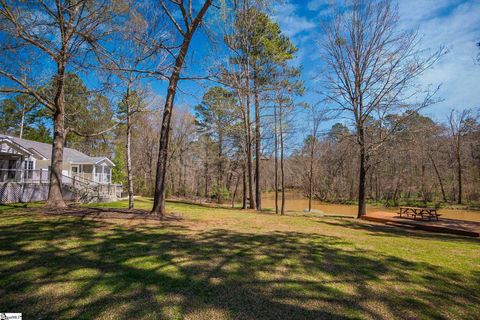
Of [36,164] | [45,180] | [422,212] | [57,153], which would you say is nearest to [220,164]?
[45,180]

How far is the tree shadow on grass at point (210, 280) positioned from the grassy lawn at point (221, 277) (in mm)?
14

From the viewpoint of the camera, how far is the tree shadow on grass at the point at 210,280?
2.43 metres

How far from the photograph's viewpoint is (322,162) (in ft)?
105

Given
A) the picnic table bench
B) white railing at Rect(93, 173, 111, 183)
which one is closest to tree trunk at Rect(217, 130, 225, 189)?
white railing at Rect(93, 173, 111, 183)

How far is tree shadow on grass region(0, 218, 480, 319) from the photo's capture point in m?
2.43

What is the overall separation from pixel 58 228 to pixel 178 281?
417 cm

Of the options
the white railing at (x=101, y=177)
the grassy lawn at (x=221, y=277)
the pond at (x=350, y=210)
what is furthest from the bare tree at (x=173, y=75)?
the white railing at (x=101, y=177)

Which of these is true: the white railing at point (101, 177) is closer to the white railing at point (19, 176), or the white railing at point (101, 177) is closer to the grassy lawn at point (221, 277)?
the white railing at point (19, 176)

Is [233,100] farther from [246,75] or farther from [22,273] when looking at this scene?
[22,273]

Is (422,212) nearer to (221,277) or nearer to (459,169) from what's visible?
(221,277)

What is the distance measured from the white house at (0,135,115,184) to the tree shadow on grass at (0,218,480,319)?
38.0 ft

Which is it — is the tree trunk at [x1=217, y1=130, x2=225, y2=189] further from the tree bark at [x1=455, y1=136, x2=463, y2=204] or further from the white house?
the tree bark at [x1=455, y1=136, x2=463, y2=204]

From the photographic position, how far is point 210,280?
122 inches

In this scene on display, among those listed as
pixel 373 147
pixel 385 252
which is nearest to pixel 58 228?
pixel 385 252
